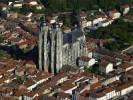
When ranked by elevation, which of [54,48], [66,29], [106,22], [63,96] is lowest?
[63,96]

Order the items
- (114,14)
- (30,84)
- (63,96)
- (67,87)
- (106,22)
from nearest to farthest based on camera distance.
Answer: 1. (63,96)
2. (67,87)
3. (30,84)
4. (106,22)
5. (114,14)

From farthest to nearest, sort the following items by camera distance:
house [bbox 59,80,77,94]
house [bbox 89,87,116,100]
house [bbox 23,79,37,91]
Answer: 1. house [bbox 23,79,37,91]
2. house [bbox 59,80,77,94]
3. house [bbox 89,87,116,100]

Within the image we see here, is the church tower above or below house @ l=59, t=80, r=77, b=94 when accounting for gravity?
above

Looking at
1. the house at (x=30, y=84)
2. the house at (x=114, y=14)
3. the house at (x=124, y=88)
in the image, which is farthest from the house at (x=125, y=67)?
the house at (x=114, y=14)

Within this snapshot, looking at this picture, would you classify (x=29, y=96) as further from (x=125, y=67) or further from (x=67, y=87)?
(x=125, y=67)

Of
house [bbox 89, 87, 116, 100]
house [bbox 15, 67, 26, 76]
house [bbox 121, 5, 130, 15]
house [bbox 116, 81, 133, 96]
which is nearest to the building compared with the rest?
house [bbox 15, 67, 26, 76]

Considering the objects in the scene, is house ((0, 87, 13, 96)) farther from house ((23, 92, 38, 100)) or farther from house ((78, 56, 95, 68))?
house ((78, 56, 95, 68))

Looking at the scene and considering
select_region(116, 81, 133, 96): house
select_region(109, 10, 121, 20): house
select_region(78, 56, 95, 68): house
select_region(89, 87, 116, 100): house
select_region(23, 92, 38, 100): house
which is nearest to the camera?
select_region(89, 87, 116, 100): house

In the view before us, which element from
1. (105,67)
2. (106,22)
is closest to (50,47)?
(105,67)

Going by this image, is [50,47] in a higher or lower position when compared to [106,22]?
higher
